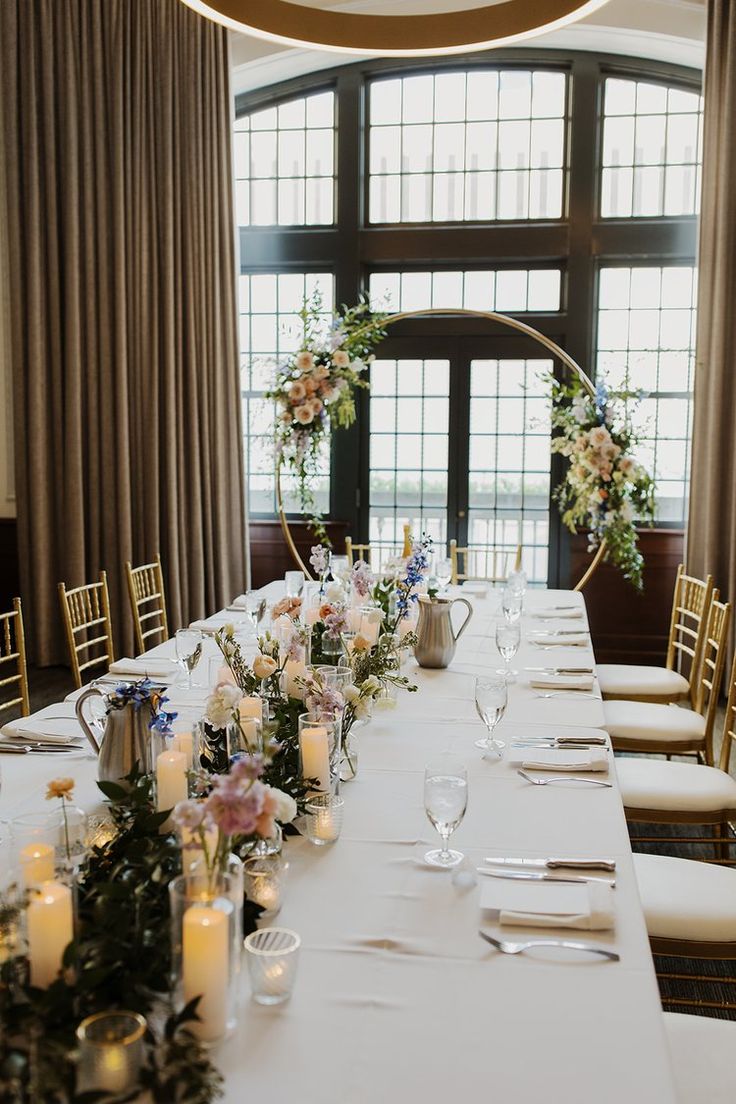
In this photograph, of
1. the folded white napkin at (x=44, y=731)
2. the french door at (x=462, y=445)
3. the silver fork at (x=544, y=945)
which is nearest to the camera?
the silver fork at (x=544, y=945)

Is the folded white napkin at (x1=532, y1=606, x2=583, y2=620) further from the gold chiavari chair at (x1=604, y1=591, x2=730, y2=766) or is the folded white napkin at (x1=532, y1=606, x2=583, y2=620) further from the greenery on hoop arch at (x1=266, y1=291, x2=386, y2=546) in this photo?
the greenery on hoop arch at (x1=266, y1=291, x2=386, y2=546)

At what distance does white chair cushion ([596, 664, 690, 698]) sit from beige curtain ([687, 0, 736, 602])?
4.44 ft

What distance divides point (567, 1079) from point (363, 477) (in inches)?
221

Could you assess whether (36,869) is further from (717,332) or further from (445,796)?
(717,332)

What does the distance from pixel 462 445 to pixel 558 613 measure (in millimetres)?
2415

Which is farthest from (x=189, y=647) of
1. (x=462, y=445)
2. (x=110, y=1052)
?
(x=462, y=445)

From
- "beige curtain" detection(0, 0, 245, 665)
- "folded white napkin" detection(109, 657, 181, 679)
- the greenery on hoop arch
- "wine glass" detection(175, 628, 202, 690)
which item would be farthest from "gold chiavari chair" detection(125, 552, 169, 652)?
"beige curtain" detection(0, 0, 245, 665)

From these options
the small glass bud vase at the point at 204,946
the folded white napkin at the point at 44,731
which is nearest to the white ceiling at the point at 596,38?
the folded white napkin at the point at 44,731

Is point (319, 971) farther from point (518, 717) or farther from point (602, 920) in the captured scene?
point (518, 717)

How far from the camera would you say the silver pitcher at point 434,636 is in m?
3.21

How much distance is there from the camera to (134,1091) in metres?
1.04

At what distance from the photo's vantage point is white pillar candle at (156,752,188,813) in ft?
5.54

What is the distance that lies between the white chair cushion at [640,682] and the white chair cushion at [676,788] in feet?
3.50

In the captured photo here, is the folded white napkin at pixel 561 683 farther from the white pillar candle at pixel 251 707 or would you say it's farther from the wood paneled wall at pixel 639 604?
the wood paneled wall at pixel 639 604
